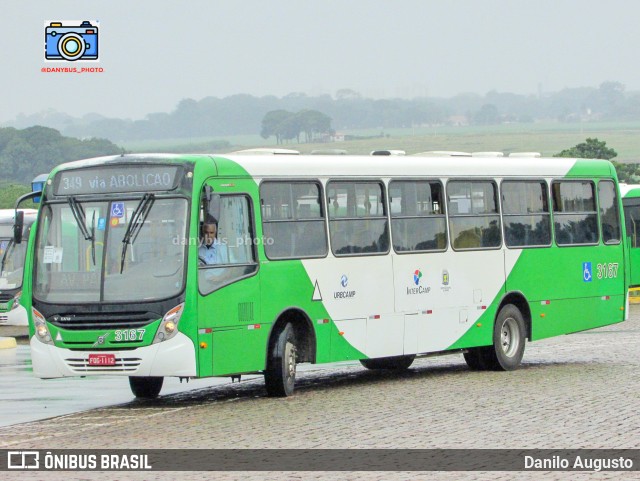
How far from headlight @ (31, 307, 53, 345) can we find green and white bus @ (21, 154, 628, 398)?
0.07ft

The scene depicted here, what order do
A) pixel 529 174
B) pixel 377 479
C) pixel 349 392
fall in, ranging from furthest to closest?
pixel 529 174 < pixel 349 392 < pixel 377 479

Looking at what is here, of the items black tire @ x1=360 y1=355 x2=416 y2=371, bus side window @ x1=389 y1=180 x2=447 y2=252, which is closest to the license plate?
bus side window @ x1=389 y1=180 x2=447 y2=252

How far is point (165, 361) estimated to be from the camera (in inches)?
642

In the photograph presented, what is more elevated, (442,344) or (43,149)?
(43,149)

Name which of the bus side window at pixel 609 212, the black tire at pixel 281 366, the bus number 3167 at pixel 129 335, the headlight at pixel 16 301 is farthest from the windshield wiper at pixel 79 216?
the headlight at pixel 16 301

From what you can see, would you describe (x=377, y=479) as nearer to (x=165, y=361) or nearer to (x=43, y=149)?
(x=165, y=361)

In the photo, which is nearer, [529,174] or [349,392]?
[349,392]

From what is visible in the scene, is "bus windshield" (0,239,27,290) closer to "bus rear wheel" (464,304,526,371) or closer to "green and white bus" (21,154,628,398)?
"green and white bus" (21,154,628,398)

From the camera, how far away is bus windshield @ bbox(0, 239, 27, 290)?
36.6 metres

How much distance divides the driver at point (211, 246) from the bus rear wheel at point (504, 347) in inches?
210

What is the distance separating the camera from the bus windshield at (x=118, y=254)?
1648 centimetres


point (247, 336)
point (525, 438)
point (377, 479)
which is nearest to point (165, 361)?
point (247, 336)

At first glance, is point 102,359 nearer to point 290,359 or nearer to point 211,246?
point 211,246

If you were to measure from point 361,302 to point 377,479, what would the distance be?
783 cm
